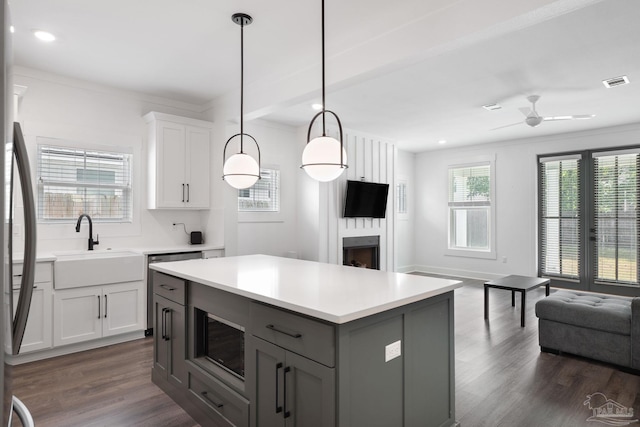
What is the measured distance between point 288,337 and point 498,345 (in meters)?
2.85

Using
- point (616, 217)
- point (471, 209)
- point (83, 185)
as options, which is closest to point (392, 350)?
point (83, 185)

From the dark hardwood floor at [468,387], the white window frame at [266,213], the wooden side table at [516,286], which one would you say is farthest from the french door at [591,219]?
the white window frame at [266,213]

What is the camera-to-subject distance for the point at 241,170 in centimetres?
271

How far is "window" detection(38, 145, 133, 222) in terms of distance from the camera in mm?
3916

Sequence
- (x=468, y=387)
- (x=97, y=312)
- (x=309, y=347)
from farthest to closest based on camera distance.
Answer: (x=97, y=312)
(x=468, y=387)
(x=309, y=347)

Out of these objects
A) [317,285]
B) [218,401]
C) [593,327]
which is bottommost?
[218,401]

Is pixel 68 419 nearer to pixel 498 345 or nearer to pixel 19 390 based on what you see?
pixel 19 390

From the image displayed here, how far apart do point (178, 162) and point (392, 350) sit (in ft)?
12.1

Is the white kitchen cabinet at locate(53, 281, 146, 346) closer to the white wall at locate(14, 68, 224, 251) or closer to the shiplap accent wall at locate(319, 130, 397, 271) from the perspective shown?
the white wall at locate(14, 68, 224, 251)

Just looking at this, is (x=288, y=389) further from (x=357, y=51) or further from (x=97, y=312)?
(x=97, y=312)

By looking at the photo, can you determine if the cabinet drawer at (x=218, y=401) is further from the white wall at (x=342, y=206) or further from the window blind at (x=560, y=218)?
the window blind at (x=560, y=218)

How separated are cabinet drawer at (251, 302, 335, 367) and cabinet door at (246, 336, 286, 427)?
0.06 m

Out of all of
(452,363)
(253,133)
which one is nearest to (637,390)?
(452,363)

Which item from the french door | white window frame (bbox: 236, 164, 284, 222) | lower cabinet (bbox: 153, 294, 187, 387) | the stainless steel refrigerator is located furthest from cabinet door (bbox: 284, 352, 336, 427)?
the french door
